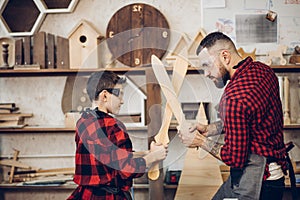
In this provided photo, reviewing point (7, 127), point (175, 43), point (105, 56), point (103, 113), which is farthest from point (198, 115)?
point (7, 127)

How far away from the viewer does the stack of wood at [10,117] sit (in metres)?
3.42

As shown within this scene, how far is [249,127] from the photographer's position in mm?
2162

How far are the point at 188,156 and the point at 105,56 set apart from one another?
0.92m

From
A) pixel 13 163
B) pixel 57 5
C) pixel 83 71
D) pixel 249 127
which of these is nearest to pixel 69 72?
pixel 83 71

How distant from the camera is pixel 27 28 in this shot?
11.6 ft

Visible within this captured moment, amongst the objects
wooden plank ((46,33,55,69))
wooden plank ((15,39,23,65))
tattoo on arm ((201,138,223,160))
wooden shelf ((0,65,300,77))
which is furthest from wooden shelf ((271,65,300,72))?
wooden plank ((15,39,23,65))

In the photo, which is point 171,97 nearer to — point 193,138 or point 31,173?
point 193,138

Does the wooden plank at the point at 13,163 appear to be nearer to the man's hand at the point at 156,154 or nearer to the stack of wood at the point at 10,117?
the stack of wood at the point at 10,117

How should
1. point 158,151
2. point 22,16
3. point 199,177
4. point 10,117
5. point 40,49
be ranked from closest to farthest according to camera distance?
point 158,151
point 199,177
point 40,49
point 10,117
point 22,16

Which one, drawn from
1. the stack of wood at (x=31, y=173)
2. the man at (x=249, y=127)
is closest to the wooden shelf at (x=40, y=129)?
the stack of wood at (x=31, y=173)

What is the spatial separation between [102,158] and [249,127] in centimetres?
67

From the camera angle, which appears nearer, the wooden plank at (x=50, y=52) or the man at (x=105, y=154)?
the man at (x=105, y=154)

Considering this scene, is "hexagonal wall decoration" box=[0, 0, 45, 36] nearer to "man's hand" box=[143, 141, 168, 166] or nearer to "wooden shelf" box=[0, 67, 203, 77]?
"wooden shelf" box=[0, 67, 203, 77]

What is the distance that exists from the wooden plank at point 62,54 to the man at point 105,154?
944mm
